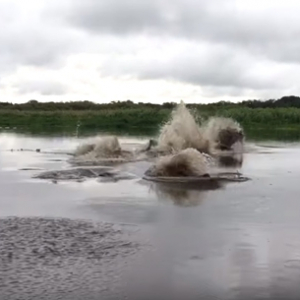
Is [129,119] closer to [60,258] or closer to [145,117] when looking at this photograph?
[145,117]

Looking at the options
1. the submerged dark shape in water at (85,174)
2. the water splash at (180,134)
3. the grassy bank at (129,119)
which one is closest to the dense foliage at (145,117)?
A: the grassy bank at (129,119)

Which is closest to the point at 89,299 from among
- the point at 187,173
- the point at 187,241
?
the point at 187,241

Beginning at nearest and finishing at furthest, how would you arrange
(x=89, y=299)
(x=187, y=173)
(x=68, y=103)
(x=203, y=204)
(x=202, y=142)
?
1. (x=89, y=299)
2. (x=203, y=204)
3. (x=187, y=173)
4. (x=202, y=142)
5. (x=68, y=103)

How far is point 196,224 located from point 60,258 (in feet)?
9.20

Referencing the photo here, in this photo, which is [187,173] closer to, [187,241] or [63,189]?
[63,189]

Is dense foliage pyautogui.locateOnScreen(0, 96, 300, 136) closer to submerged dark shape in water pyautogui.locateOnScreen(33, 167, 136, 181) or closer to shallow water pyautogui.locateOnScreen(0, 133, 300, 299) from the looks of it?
submerged dark shape in water pyautogui.locateOnScreen(33, 167, 136, 181)

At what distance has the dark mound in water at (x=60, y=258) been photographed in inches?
263

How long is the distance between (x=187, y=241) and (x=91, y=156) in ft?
42.8

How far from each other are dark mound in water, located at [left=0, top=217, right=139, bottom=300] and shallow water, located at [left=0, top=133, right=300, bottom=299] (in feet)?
1.02

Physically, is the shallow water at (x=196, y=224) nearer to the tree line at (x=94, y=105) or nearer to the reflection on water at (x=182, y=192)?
the reflection on water at (x=182, y=192)

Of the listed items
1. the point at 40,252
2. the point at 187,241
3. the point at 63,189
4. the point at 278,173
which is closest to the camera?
the point at 40,252

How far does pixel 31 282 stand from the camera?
691 cm

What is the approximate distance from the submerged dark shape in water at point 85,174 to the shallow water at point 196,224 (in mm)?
483

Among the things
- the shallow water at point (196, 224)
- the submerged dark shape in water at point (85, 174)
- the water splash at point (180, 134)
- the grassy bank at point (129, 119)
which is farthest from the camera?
the grassy bank at point (129, 119)
